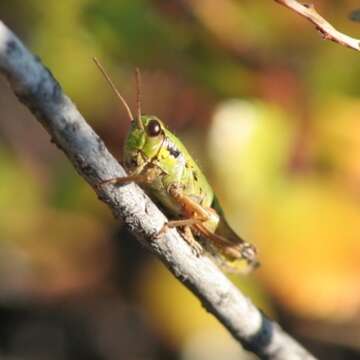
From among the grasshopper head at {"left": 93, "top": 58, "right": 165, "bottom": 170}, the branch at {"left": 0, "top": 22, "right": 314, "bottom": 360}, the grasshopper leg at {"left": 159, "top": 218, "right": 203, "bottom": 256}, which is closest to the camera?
the branch at {"left": 0, "top": 22, "right": 314, "bottom": 360}

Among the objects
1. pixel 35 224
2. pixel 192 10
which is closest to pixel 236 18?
pixel 192 10

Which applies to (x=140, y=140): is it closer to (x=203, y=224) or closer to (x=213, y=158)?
(x=203, y=224)

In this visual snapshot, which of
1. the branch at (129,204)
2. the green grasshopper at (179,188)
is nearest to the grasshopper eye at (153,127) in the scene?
the green grasshopper at (179,188)

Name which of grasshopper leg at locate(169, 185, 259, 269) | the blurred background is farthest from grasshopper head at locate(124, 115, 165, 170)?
the blurred background

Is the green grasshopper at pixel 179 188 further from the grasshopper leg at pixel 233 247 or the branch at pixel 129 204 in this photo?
the branch at pixel 129 204

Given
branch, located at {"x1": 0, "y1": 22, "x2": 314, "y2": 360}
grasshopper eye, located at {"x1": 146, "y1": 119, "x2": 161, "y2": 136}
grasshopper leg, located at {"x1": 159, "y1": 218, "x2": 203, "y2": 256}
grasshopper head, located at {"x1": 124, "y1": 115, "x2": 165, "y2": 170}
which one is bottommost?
branch, located at {"x1": 0, "y1": 22, "x2": 314, "y2": 360}

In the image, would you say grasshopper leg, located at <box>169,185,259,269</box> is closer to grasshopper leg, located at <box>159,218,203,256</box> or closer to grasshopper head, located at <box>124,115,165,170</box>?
grasshopper leg, located at <box>159,218,203,256</box>
